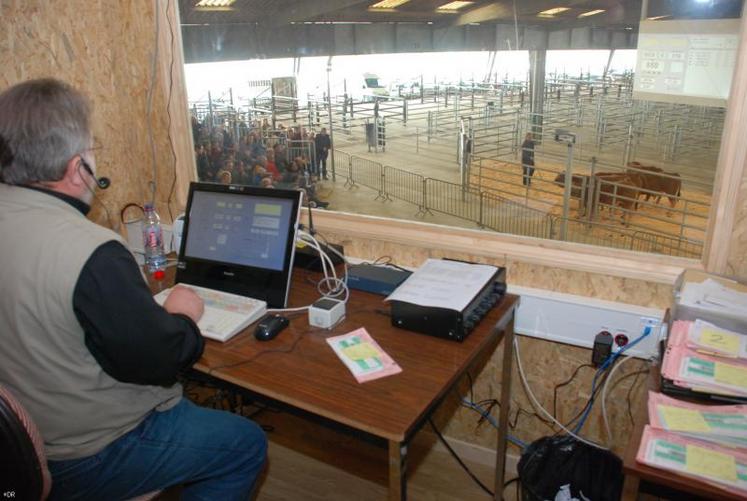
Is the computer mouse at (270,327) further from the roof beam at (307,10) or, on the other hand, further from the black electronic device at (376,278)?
the roof beam at (307,10)

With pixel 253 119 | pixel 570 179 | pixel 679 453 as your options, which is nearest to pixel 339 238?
pixel 253 119

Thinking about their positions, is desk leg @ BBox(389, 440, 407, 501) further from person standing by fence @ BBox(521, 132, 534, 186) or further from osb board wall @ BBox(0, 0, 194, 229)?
osb board wall @ BBox(0, 0, 194, 229)

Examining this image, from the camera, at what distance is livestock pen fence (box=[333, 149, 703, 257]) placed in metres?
1.80

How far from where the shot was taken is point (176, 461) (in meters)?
1.44

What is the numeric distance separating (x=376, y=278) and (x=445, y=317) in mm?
400

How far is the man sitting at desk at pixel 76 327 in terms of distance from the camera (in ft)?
3.91

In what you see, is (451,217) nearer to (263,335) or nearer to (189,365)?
(263,335)

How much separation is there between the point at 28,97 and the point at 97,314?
519 millimetres

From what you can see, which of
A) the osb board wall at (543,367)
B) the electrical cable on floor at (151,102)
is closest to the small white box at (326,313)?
the osb board wall at (543,367)

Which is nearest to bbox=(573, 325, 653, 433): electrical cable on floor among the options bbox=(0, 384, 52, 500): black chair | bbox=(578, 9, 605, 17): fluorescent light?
bbox=(578, 9, 605, 17): fluorescent light

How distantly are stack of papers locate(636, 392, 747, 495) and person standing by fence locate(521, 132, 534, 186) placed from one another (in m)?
0.92

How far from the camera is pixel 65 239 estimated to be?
3.92ft

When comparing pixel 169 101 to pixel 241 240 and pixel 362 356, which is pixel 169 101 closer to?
pixel 241 240

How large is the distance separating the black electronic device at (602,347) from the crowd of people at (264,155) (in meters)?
1.17
